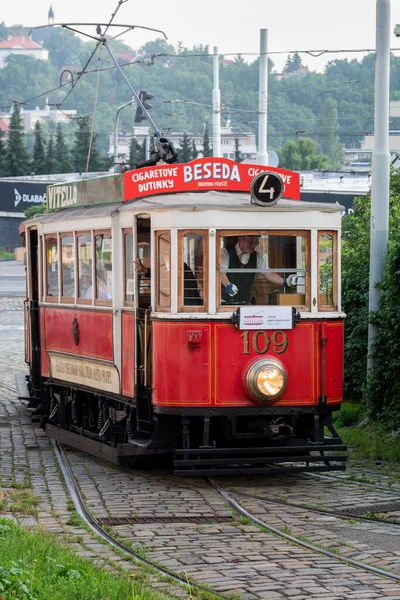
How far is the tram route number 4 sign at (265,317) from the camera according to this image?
38.7 ft

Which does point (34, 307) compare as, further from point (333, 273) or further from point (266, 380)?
point (266, 380)

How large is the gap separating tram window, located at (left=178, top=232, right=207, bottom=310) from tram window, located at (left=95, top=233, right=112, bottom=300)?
1407 millimetres

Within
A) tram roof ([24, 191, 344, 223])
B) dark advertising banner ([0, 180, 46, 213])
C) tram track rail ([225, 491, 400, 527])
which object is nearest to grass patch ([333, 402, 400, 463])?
tram track rail ([225, 491, 400, 527])

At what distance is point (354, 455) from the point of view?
45.7ft

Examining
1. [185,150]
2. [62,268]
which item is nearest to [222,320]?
[62,268]

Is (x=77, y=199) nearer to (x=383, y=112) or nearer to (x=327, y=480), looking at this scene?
(x=383, y=112)

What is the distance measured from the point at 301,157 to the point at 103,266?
101907 millimetres

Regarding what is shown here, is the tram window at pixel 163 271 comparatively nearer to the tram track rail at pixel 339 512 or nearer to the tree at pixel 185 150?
the tram track rail at pixel 339 512

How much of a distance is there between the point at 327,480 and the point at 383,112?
196 inches

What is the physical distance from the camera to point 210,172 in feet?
41.7

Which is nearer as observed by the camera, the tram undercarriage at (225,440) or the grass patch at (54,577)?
the grass patch at (54,577)

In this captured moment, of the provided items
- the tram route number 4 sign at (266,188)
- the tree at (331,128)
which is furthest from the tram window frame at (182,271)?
the tree at (331,128)

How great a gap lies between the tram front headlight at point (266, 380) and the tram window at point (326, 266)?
809mm

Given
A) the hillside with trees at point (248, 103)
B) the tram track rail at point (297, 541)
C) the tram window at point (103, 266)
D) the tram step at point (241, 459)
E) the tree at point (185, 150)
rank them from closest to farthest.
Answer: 1. the tram track rail at point (297, 541)
2. the tram step at point (241, 459)
3. the tram window at point (103, 266)
4. the tree at point (185, 150)
5. the hillside with trees at point (248, 103)
